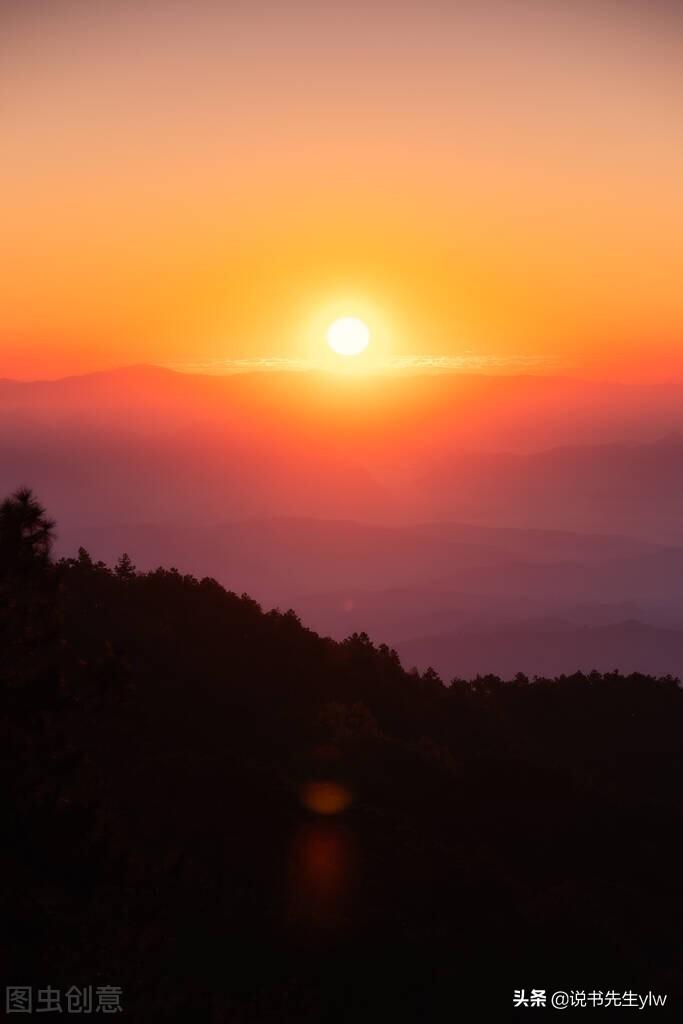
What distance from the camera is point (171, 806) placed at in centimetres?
1930

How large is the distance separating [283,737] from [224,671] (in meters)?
3.80

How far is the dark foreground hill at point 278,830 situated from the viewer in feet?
41.5

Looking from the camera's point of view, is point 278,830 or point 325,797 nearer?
point 278,830

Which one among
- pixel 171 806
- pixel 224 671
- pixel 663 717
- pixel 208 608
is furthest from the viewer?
pixel 663 717

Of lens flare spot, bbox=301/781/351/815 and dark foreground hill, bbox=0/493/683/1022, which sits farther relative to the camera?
lens flare spot, bbox=301/781/351/815

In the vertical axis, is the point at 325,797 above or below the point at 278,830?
above

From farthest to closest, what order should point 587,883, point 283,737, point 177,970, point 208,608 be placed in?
point 208,608 → point 283,737 → point 587,883 → point 177,970

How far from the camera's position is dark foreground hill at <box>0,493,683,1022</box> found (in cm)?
1266

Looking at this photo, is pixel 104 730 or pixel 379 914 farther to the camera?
pixel 104 730

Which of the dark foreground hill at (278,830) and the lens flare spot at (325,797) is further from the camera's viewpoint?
the lens flare spot at (325,797)

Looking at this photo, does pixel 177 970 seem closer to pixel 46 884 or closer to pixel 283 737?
pixel 46 884

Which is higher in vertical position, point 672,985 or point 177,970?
point 177,970

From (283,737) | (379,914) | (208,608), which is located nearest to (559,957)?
(379,914)

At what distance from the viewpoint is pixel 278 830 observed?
19297 mm
